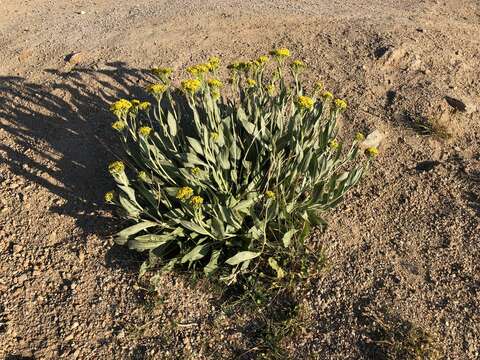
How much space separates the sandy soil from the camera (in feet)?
12.2

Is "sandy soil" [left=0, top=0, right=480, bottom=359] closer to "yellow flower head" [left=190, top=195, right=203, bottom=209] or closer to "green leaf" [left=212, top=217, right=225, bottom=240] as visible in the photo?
"green leaf" [left=212, top=217, right=225, bottom=240]

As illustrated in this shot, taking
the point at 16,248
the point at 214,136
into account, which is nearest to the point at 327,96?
the point at 214,136

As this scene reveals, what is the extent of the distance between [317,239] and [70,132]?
3392 mm

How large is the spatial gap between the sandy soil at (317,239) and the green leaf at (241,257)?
0.46m

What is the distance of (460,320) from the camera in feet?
12.1

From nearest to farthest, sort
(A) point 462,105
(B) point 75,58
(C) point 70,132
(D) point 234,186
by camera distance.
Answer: (D) point 234,186, (C) point 70,132, (A) point 462,105, (B) point 75,58

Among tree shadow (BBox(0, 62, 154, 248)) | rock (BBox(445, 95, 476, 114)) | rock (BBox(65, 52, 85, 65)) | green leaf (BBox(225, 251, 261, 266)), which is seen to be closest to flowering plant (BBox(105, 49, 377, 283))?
green leaf (BBox(225, 251, 261, 266))

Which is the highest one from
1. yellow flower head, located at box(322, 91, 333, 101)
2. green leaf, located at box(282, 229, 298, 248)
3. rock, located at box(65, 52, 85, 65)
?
yellow flower head, located at box(322, 91, 333, 101)

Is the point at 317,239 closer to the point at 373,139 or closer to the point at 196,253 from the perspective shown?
the point at 196,253

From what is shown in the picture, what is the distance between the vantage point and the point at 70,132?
5.44 metres

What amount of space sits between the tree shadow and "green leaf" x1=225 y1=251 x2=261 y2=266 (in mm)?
1457

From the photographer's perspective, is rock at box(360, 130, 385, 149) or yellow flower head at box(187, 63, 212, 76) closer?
yellow flower head at box(187, 63, 212, 76)

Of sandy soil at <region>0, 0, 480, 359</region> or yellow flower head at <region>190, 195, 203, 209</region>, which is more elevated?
yellow flower head at <region>190, 195, 203, 209</region>

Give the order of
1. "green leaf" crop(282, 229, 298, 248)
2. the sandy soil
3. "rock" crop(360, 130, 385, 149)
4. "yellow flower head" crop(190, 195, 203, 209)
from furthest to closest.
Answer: "rock" crop(360, 130, 385, 149), "green leaf" crop(282, 229, 298, 248), the sandy soil, "yellow flower head" crop(190, 195, 203, 209)
